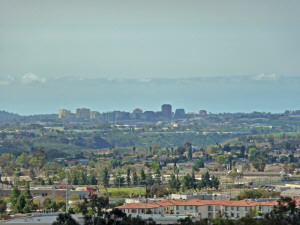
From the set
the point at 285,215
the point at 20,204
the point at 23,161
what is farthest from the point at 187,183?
the point at 23,161

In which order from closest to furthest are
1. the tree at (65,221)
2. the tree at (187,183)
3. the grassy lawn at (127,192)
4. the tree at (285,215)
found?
the tree at (285,215) < the tree at (65,221) < the grassy lawn at (127,192) < the tree at (187,183)

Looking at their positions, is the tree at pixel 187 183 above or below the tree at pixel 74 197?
above

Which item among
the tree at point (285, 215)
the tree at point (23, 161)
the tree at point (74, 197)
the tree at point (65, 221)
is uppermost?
the tree at point (23, 161)

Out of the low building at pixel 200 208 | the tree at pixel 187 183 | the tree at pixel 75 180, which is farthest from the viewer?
the tree at pixel 75 180

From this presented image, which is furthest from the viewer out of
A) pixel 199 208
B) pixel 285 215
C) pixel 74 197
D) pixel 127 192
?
pixel 127 192

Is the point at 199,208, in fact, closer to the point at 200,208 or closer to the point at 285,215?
the point at 200,208

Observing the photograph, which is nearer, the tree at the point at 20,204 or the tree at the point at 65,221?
the tree at the point at 65,221

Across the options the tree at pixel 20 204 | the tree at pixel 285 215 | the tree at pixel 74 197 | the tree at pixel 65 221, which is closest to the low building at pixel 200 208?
the tree at pixel 20 204

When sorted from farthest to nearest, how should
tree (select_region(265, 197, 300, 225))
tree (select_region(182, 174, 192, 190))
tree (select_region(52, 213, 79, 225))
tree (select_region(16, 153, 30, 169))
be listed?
1. tree (select_region(16, 153, 30, 169))
2. tree (select_region(182, 174, 192, 190))
3. tree (select_region(52, 213, 79, 225))
4. tree (select_region(265, 197, 300, 225))

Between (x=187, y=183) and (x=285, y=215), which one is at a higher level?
(x=285, y=215)

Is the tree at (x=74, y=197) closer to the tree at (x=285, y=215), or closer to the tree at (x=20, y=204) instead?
the tree at (x=20, y=204)

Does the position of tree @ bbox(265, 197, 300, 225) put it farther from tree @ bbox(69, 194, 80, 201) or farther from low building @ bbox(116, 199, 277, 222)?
tree @ bbox(69, 194, 80, 201)

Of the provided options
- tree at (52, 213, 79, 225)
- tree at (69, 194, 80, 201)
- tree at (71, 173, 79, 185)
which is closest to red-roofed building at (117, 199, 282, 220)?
tree at (52, 213, 79, 225)

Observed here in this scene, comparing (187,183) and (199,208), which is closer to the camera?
(199,208)
